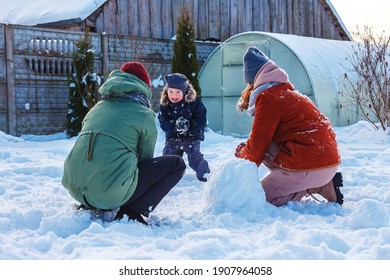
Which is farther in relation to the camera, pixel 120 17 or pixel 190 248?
pixel 120 17

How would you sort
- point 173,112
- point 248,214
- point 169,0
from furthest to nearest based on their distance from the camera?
point 169,0
point 173,112
point 248,214

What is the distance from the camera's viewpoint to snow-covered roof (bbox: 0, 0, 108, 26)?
14287 mm

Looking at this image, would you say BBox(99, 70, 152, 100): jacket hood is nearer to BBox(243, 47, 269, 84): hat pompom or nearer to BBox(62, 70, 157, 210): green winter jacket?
BBox(62, 70, 157, 210): green winter jacket

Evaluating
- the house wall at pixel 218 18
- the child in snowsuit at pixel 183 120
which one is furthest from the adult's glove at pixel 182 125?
the house wall at pixel 218 18

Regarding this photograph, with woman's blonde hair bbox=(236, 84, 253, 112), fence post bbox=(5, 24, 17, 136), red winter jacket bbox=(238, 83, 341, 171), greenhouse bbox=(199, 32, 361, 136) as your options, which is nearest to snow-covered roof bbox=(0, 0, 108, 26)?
fence post bbox=(5, 24, 17, 136)

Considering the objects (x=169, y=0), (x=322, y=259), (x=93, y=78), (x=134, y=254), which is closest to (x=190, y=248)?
(x=134, y=254)

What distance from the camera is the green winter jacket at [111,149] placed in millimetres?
3938

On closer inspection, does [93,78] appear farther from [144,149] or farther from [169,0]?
[144,149]

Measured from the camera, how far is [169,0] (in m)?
16.0

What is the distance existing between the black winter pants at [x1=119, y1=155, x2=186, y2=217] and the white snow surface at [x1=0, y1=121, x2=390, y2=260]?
14 centimetres

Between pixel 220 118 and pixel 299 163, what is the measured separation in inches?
356

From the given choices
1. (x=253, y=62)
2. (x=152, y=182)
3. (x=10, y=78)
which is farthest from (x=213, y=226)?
(x=10, y=78)

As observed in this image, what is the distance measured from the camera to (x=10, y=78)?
40.2ft

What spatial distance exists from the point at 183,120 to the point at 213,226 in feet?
8.41
